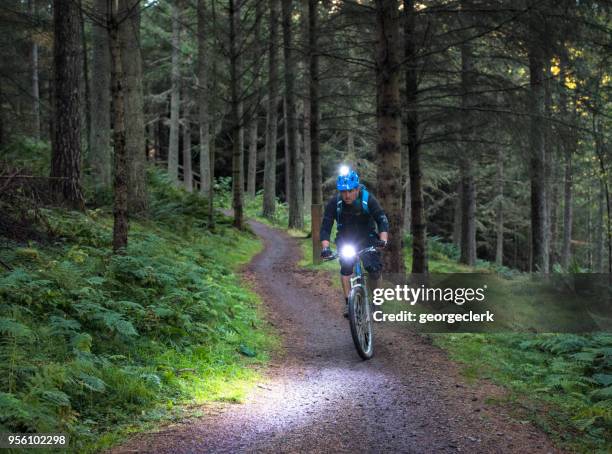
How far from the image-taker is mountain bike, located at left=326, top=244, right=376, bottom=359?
734 centimetres

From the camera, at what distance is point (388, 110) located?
10.4 metres

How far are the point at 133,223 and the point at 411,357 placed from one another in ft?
29.9

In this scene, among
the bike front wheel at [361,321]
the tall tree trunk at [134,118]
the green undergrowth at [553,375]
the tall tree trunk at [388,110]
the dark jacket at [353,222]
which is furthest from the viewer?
the tall tree trunk at [134,118]

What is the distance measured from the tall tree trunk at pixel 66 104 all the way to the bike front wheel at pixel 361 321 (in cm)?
758

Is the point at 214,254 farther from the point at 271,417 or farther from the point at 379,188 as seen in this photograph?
the point at 271,417

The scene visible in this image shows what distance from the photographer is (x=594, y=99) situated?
380 inches

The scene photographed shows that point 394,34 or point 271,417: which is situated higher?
point 394,34

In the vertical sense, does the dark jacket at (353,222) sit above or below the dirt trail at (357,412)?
above

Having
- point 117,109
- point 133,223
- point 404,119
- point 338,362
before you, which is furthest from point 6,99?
point 338,362

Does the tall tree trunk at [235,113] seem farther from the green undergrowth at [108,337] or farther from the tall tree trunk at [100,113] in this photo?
the green undergrowth at [108,337]

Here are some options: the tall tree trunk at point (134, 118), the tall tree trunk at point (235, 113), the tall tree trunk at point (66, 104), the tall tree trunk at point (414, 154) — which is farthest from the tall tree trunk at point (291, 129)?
the tall tree trunk at point (66, 104)

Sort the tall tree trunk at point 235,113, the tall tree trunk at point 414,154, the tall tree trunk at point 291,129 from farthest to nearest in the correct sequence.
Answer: the tall tree trunk at point 291,129
the tall tree trunk at point 235,113
the tall tree trunk at point 414,154

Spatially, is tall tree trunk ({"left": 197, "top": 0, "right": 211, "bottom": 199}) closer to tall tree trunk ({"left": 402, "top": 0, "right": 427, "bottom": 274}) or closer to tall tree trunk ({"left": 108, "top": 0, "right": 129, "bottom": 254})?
tall tree trunk ({"left": 402, "top": 0, "right": 427, "bottom": 274})

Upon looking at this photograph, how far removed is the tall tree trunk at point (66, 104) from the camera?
1170 centimetres
